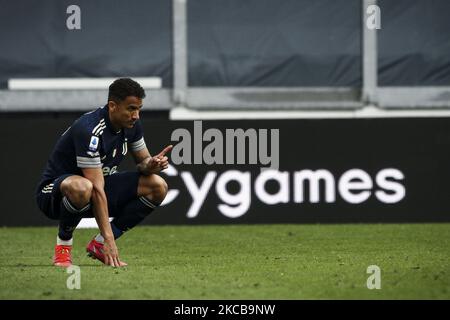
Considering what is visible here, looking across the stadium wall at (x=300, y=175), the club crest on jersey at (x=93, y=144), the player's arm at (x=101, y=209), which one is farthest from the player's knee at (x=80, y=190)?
the stadium wall at (x=300, y=175)

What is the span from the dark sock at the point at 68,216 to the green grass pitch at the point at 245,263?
0.30m

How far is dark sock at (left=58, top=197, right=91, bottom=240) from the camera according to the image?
9297 mm

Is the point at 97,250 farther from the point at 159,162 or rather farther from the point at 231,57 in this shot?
the point at 231,57

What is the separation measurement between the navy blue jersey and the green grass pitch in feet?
2.61

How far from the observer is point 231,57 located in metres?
17.2

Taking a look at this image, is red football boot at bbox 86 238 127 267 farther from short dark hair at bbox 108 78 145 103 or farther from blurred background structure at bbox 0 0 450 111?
blurred background structure at bbox 0 0 450 111

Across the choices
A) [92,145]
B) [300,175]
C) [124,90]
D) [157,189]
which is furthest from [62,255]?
[300,175]

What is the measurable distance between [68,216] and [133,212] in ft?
2.11

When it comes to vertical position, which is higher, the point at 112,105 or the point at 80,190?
the point at 112,105

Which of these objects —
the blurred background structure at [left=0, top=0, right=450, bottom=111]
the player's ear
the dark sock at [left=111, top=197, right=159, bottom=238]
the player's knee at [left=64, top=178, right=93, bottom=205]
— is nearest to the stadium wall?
the blurred background structure at [left=0, top=0, right=450, bottom=111]

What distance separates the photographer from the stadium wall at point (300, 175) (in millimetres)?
14266

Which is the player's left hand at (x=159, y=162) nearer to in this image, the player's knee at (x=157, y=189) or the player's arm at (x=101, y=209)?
the player's knee at (x=157, y=189)

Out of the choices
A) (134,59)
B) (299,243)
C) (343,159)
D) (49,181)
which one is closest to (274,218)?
(343,159)
